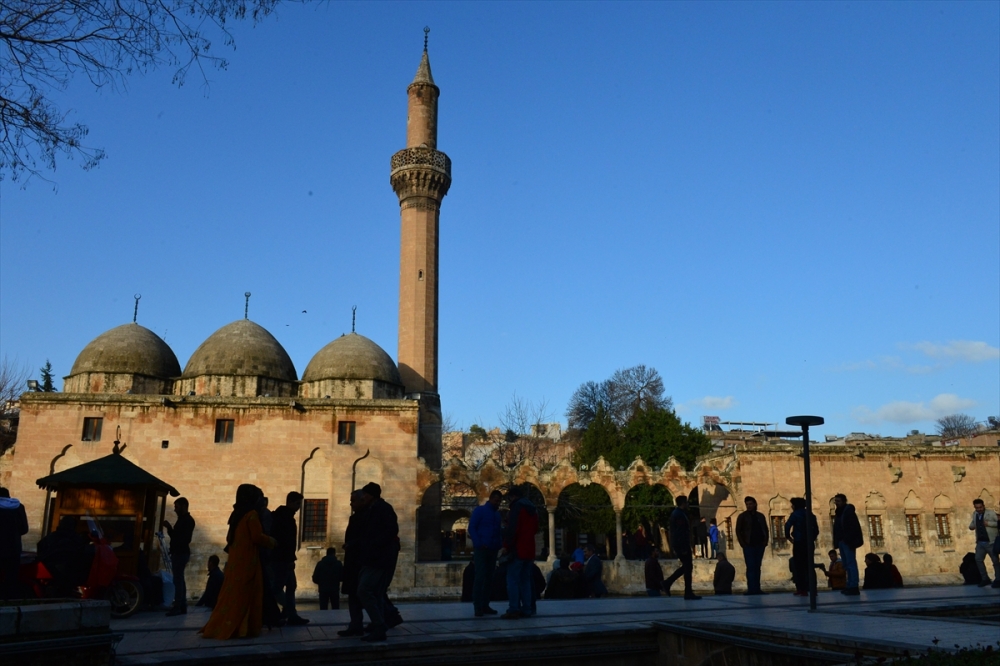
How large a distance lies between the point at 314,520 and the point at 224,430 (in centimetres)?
371

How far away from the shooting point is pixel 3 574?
7434 mm

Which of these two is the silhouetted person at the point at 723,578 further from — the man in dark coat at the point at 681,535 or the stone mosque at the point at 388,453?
the stone mosque at the point at 388,453

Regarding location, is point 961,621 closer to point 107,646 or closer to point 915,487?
point 107,646

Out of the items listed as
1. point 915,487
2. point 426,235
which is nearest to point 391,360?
point 426,235

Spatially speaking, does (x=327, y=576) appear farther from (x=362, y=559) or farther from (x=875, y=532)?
(x=875, y=532)

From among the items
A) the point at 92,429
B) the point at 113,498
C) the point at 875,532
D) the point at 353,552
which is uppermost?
the point at 92,429

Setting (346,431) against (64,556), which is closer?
(64,556)

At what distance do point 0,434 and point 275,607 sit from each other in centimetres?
3233

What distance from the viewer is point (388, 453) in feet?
76.9

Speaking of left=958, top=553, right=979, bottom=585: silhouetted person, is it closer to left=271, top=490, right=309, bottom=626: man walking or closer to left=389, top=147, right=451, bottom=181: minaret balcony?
left=271, top=490, right=309, bottom=626: man walking

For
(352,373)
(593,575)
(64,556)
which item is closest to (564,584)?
(593,575)

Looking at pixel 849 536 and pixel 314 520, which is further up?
pixel 849 536

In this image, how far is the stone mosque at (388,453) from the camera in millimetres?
22281

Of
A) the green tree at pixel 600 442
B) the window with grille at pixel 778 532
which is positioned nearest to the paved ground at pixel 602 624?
the window with grille at pixel 778 532
